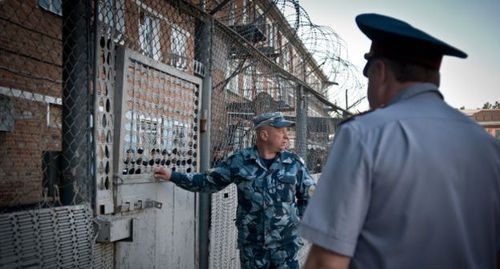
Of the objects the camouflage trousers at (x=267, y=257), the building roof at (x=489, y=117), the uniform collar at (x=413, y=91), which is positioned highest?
the building roof at (x=489, y=117)

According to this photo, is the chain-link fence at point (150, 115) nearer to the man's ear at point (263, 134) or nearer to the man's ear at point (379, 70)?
the man's ear at point (263, 134)

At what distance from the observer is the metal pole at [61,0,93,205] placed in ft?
7.59

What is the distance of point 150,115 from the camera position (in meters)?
2.98

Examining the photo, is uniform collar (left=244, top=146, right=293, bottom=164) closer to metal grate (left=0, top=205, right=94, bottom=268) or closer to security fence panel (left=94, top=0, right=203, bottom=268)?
security fence panel (left=94, top=0, right=203, bottom=268)

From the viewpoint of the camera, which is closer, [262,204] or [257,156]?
[262,204]

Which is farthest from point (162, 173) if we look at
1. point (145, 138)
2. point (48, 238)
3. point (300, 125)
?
point (300, 125)

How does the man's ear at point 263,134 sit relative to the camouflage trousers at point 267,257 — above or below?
above

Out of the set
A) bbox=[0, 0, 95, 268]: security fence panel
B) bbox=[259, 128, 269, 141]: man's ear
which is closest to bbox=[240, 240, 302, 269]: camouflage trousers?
bbox=[259, 128, 269, 141]: man's ear

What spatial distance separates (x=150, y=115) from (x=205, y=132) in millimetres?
759

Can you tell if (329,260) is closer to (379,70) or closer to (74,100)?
(379,70)

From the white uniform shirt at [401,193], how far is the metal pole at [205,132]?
233 centimetres

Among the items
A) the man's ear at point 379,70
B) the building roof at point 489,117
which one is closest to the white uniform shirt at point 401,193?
the man's ear at point 379,70

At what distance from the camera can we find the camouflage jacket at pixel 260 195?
3.39 m

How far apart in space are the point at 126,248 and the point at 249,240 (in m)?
1.09
